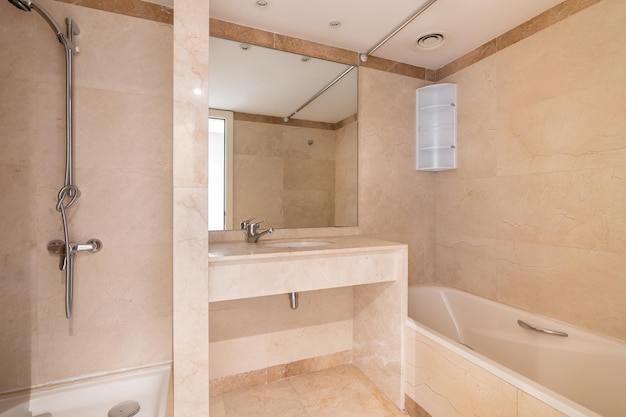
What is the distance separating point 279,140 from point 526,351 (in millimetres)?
1941

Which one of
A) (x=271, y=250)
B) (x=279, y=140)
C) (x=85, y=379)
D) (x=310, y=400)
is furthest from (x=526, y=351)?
(x=85, y=379)

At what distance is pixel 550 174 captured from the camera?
1700 mm

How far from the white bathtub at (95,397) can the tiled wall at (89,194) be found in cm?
7

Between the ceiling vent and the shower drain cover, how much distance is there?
8.76ft

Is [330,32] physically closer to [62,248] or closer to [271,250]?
[271,250]

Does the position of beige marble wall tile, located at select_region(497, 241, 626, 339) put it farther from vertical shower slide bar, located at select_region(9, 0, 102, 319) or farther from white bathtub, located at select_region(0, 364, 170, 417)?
vertical shower slide bar, located at select_region(9, 0, 102, 319)

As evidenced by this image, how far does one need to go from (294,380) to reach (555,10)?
8.80ft

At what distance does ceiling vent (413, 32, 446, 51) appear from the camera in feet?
6.50

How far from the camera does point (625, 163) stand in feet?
4.59

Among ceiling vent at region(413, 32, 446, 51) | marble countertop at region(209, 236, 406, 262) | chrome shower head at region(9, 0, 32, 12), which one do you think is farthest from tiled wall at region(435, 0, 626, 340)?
chrome shower head at region(9, 0, 32, 12)

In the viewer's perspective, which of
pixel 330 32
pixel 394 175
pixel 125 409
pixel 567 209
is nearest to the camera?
pixel 125 409

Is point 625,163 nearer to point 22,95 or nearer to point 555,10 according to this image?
point 555,10

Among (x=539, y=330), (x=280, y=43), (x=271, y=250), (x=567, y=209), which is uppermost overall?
(x=280, y=43)

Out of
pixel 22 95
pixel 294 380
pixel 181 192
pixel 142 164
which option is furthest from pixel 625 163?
pixel 22 95
